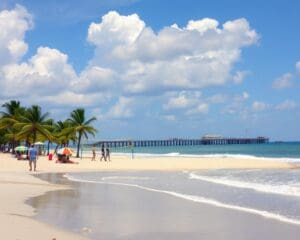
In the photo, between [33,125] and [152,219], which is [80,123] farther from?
[152,219]

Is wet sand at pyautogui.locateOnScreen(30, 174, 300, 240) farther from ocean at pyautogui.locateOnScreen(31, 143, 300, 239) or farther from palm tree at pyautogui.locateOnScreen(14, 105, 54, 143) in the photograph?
palm tree at pyautogui.locateOnScreen(14, 105, 54, 143)

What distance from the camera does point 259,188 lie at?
62.0 ft

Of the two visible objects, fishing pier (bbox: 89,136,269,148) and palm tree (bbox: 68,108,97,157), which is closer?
palm tree (bbox: 68,108,97,157)

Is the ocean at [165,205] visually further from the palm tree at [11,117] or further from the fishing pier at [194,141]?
the fishing pier at [194,141]

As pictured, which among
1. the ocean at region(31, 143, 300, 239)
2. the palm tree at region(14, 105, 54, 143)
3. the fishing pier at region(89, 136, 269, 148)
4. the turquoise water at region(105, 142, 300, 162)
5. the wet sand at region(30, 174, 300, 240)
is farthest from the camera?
the fishing pier at region(89, 136, 269, 148)

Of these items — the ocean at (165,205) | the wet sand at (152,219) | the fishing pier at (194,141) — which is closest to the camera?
the wet sand at (152,219)

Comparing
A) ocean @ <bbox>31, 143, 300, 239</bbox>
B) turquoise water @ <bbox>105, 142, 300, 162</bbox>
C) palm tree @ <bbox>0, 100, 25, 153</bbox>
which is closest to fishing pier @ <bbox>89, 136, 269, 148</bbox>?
turquoise water @ <bbox>105, 142, 300, 162</bbox>

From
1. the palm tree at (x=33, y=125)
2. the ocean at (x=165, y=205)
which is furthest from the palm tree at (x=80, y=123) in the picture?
the ocean at (x=165, y=205)

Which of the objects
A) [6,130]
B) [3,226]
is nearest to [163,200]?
[3,226]

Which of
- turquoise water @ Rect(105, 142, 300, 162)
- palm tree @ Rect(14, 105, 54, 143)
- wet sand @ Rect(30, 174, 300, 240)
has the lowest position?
wet sand @ Rect(30, 174, 300, 240)

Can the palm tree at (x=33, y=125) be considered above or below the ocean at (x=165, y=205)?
above

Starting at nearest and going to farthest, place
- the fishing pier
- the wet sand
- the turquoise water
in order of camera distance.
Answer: the wet sand → the turquoise water → the fishing pier

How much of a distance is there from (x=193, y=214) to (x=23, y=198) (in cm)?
569

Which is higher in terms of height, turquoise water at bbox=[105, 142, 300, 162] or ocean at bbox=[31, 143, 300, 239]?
turquoise water at bbox=[105, 142, 300, 162]
